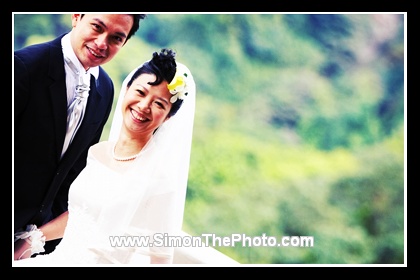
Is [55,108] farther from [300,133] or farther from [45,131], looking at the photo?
[300,133]

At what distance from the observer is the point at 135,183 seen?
3.26 metres

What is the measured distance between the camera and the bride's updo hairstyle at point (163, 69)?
3264mm

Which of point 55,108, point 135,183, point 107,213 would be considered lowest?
point 107,213

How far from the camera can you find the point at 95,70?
3.32m

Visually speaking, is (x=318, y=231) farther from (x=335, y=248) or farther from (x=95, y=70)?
(x=95, y=70)

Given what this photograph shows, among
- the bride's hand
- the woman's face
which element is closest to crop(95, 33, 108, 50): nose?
the woman's face

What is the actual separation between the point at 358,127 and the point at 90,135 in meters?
1.62

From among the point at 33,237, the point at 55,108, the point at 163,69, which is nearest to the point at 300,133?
the point at 163,69

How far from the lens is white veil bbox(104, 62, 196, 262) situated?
3.25m

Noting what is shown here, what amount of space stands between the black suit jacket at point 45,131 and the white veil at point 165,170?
0.15 m

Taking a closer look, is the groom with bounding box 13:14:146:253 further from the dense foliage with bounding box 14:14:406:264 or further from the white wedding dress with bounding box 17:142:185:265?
the dense foliage with bounding box 14:14:406:264

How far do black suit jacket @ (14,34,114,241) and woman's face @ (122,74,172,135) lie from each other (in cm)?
15

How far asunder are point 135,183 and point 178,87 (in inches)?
23.9

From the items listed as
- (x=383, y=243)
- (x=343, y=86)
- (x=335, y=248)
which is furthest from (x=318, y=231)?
(x=343, y=86)
